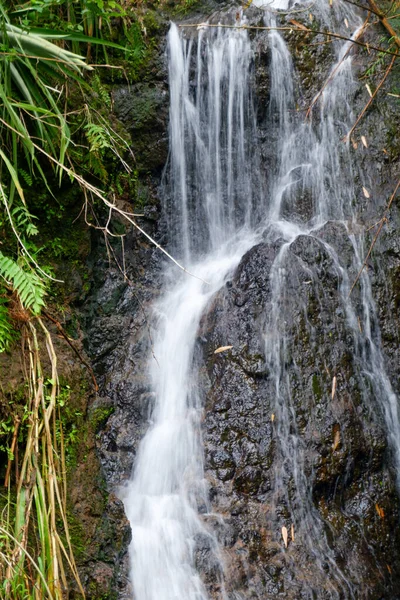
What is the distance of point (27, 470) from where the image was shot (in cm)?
287

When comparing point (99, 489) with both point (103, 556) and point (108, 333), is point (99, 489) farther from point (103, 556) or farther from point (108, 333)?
point (108, 333)

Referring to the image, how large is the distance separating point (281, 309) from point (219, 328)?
551 millimetres

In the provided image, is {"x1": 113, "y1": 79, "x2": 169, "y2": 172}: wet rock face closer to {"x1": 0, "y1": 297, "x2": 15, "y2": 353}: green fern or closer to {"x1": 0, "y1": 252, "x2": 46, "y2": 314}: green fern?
{"x1": 0, "y1": 252, "x2": 46, "y2": 314}: green fern

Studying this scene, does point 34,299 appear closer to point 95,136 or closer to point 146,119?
point 95,136

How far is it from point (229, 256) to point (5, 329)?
3.17m

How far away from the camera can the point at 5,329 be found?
10.1 ft

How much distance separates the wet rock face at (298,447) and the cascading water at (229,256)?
0.03 m

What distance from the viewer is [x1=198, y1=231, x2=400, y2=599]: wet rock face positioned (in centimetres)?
383

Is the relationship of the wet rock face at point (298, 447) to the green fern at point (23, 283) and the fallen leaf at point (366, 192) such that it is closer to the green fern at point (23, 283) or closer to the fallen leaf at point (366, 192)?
the fallen leaf at point (366, 192)

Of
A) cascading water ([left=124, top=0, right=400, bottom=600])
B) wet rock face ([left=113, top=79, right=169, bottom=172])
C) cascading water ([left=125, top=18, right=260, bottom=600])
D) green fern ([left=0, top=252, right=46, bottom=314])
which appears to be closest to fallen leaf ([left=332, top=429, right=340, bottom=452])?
cascading water ([left=124, top=0, right=400, bottom=600])

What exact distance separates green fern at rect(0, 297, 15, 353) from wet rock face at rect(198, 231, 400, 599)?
5.94 feet

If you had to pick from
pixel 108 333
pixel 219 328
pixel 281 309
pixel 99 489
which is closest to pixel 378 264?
pixel 281 309

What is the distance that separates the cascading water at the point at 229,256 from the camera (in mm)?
3873

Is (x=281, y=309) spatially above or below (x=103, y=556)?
above
